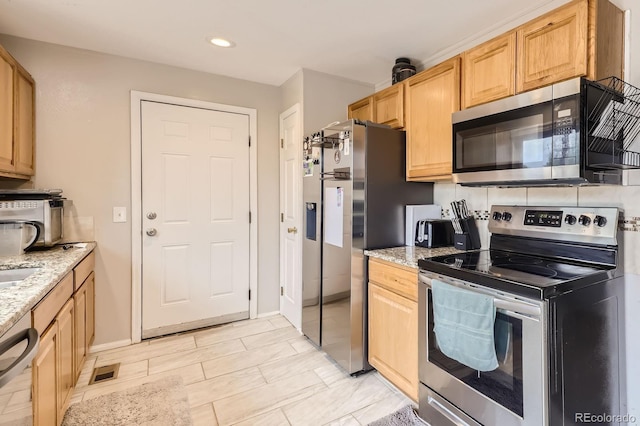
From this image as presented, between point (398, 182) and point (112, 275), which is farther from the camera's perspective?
point (112, 275)

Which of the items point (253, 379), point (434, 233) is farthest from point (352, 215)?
point (253, 379)

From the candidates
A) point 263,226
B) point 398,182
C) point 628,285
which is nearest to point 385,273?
point 398,182

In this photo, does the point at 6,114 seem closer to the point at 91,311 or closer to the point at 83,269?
the point at 83,269

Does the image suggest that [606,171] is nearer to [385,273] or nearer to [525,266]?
[525,266]

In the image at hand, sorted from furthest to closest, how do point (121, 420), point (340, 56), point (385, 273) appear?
1. point (340, 56)
2. point (385, 273)
3. point (121, 420)

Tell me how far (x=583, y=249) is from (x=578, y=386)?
0.65 metres

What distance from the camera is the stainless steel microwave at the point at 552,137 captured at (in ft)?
4.38

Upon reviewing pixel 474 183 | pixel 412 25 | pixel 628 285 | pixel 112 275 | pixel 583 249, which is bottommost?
pixel 112 275

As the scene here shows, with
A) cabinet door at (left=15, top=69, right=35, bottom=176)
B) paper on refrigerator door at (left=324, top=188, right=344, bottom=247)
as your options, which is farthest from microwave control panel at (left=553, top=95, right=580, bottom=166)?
cabinet door at (left=15, top=69, right=35, bottom=176)

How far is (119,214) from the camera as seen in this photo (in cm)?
256

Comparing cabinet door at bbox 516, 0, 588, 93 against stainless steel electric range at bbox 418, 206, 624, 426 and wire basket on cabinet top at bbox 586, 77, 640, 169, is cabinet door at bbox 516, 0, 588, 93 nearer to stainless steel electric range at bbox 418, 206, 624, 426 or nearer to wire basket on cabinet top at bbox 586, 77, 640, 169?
wire basket on cabinet top at bbox 586, 77, 640, 169

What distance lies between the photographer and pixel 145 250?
2672 millimetres

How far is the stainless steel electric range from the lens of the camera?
122 cm

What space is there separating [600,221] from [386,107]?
1.54 meters
